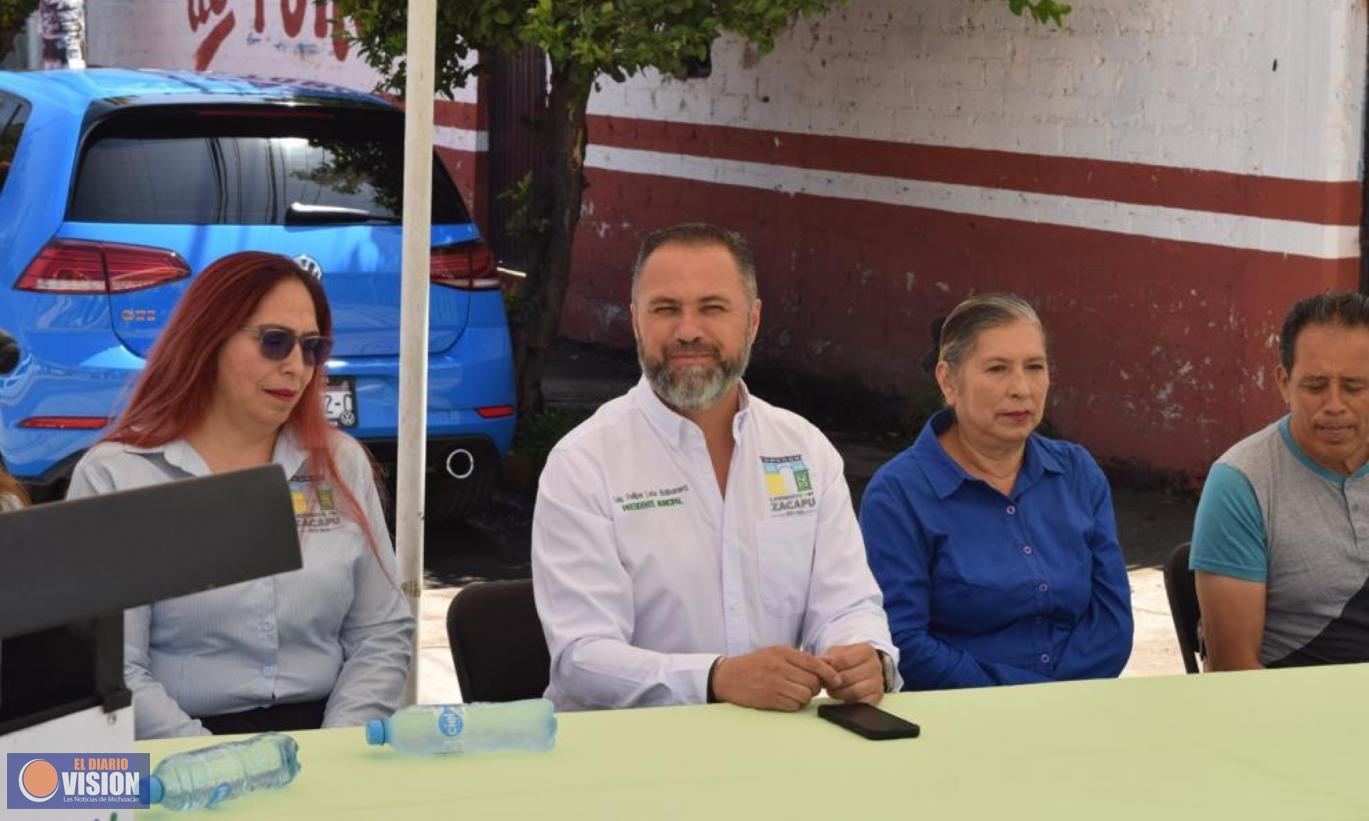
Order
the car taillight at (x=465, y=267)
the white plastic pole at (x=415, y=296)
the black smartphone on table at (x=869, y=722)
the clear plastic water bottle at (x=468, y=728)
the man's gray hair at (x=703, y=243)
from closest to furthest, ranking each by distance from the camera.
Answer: the clear plastic water bottle at (x=468, y=728) → the black smartphone on table at (x=869, y=722) → the man's gray hair at (x=703, y=243) → the white plastic pole at (x=415, y=296) → the car taillight at (x=465, y=267)

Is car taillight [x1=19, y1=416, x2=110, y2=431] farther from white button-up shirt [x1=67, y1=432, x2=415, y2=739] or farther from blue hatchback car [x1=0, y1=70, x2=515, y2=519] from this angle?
white button-up shirt [x1=67, y1=432, x2=415, y2=739]

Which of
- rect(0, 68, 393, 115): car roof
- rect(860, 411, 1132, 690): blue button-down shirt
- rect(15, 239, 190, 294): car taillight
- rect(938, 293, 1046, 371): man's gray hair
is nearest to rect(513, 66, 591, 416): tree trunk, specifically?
rect(0, 68, 393, 115): car roof

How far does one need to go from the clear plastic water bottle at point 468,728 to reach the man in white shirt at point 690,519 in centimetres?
62

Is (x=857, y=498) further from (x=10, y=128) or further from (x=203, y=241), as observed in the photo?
(x=10, y=128)

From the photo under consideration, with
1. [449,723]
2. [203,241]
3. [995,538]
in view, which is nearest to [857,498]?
[203,241]

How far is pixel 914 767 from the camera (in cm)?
332

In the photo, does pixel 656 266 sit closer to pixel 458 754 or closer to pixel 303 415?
pixel 303 415

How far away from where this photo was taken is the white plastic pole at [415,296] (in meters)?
5.06

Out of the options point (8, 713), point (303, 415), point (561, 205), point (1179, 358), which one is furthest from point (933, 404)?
point (8, 713)

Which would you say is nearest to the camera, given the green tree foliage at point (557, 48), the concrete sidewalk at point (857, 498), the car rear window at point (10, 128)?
the concrete sidewalk at point (857, 498)

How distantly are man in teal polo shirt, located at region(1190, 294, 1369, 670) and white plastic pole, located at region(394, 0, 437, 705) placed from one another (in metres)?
1.75

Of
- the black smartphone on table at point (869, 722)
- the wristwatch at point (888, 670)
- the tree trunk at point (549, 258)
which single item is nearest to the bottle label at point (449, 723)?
the black smartphone on table at point (869, 722)

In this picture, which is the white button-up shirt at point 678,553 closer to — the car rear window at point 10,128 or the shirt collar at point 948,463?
the shirt collar at point 948,463

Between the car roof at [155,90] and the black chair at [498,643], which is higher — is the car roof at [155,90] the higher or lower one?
the higher one
